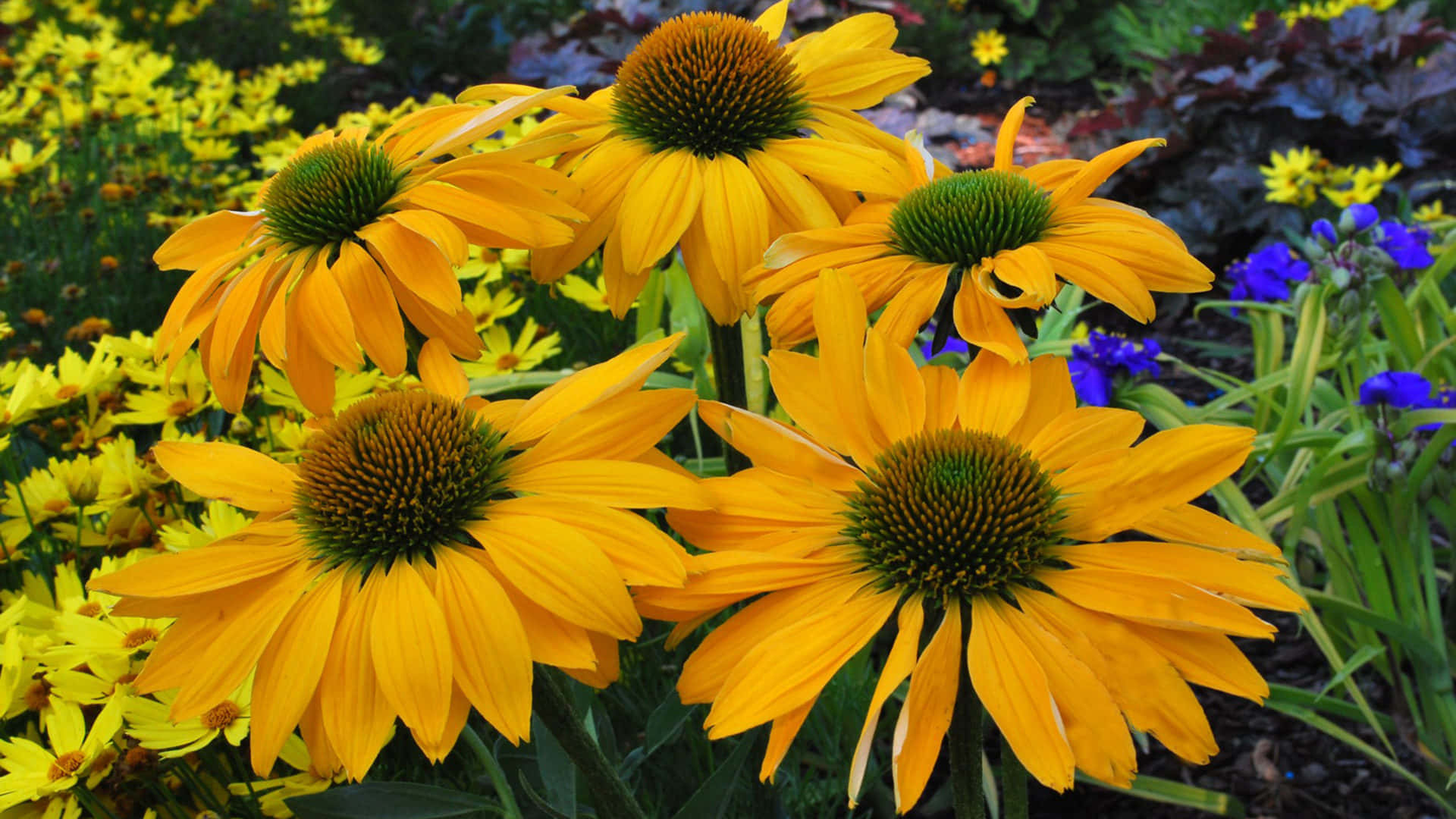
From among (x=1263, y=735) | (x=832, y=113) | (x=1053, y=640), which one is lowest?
(x=1263, y=735)

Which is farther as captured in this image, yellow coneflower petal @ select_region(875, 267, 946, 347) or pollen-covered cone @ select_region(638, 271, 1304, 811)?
yellow coneflower petal @ select_region(875, 267, 946, 347)

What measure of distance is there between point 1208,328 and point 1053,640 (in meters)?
3.34

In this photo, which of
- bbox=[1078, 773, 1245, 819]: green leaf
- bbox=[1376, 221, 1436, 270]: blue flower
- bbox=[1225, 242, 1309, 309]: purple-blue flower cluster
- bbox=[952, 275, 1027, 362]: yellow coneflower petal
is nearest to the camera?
bbox=[952, 275, 1027, 362]: yellow coneflower petal

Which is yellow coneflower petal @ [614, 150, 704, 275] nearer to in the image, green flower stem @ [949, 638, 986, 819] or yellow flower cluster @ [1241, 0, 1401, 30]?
green flower stem @ [949, 638, 986, 819]

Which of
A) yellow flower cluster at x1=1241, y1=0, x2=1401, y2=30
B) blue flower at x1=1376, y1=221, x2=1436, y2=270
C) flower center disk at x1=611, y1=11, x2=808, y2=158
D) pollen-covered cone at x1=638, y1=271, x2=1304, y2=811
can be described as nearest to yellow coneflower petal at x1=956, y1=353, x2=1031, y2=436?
pollen-covered cone at x1=638, y1=271, x2=1304, y2=811

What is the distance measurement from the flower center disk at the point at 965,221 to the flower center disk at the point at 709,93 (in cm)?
17

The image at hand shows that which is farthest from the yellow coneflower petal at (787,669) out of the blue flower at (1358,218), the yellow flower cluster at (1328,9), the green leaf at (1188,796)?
the yellow flower cluster at (1328,9)

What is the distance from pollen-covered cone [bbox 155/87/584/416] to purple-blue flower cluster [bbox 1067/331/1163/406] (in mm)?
1330

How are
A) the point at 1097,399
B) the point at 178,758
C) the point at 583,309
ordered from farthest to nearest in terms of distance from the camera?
the point at 583,309
the point at 1097,399
the point at 178,758

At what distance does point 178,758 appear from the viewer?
4.18 feet

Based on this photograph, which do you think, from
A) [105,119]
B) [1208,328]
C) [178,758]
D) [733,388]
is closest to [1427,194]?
[1208,328]

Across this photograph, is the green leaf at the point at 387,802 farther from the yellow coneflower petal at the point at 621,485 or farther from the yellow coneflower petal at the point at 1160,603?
the yellow coneflower petal at the point at 1160,603

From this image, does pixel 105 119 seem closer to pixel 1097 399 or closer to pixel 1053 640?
pixel 1097 399

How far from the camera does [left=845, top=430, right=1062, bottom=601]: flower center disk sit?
847mm
